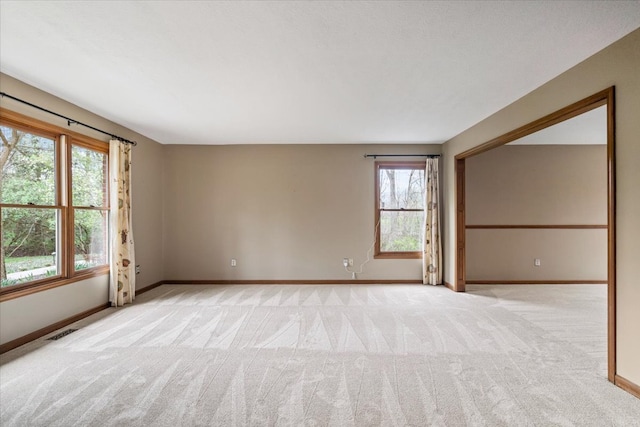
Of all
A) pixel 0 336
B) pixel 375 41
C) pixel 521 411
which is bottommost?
pixel 521 411

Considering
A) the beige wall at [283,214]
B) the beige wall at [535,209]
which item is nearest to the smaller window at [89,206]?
the beige wall at [283,214]

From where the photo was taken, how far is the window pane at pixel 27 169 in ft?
9.23

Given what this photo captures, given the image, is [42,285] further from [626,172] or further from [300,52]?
[626,172]

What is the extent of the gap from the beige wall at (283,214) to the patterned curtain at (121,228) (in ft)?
3.85

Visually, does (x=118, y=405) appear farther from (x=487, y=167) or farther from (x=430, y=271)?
(x=487, y=167)

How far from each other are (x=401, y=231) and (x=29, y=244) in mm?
5119

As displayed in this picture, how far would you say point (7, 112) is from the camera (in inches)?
108

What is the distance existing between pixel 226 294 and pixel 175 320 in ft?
3.89

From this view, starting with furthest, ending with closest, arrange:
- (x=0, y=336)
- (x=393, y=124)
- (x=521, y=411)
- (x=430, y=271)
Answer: (x=430, y=271) → (x=393, y=124) → (x=0, y=336) → (x=521, y=411)

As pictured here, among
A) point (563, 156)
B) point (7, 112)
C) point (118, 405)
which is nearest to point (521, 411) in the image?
point (118, 405)

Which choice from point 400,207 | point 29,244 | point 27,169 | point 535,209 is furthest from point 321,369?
point 535,209

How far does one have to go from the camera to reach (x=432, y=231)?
5.22 metres

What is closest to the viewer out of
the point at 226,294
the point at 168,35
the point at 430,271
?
the point at 168,35

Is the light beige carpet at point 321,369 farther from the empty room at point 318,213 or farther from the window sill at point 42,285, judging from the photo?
the window sill at point 42,285
